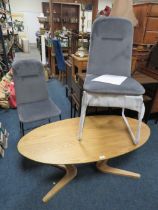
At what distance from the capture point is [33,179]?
1.38 metres

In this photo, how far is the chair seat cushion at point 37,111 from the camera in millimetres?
1539

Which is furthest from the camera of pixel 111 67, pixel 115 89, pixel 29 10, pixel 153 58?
pixel 29 10

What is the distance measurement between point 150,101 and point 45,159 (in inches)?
57.7

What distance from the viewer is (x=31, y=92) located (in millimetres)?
1785

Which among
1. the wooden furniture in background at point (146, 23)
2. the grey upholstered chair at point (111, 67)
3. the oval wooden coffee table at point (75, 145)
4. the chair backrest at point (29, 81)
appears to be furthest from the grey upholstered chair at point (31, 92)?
the wooden furniture in background at point (146, 23)

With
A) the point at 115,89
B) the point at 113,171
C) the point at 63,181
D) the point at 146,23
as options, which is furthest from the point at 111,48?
the point at 63,181

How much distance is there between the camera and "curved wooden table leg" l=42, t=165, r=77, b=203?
123 centimetres

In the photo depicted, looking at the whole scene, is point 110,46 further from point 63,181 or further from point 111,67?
point 63,181

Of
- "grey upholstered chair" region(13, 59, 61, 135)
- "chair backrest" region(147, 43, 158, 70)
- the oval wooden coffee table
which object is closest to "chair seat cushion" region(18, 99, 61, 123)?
"grey upholstered chair" region(13, 59, 61, 135)

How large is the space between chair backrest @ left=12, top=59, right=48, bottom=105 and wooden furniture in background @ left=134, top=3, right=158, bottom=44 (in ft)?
4.32

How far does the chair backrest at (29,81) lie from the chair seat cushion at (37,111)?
77mm

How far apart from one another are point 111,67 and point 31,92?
93cm

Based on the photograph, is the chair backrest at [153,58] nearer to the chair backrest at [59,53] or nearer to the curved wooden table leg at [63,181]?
the curved wooden table leg at [63,181]

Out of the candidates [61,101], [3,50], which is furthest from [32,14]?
[61,101]
